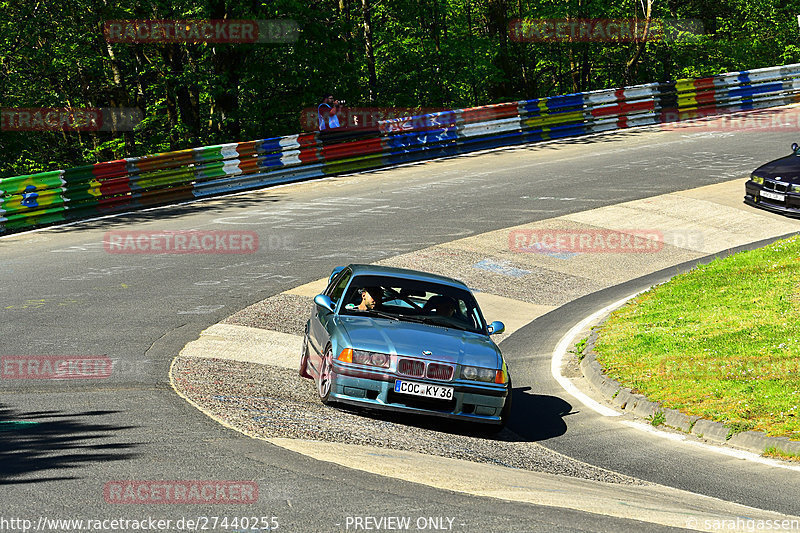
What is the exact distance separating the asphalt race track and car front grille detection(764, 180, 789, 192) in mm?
2582

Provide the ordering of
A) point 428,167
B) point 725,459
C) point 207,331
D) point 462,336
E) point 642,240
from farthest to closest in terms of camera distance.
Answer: point 428,167 → point 642,240 → point 207,331 → point 462,336 → point 725,459

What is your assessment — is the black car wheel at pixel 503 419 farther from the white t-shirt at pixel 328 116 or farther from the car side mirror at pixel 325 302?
the white t-shirt at pixel 328 116

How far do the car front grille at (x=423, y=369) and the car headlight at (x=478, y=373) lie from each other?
6.1 inches

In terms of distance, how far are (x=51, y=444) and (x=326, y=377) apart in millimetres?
2848

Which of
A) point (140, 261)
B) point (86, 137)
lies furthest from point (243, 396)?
point (86, 137)

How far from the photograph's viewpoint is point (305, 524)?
18.0 ft

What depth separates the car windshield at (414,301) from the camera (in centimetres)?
980

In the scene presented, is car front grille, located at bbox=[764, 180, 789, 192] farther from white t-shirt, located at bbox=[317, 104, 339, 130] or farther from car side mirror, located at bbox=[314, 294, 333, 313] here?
car side mirror, located at bbox=[314, 294, 333, 313]

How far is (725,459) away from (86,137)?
31.9 meters

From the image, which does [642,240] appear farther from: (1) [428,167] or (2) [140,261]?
(2) [140,261]

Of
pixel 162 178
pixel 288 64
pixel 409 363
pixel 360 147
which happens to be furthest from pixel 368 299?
pixel 288 64
